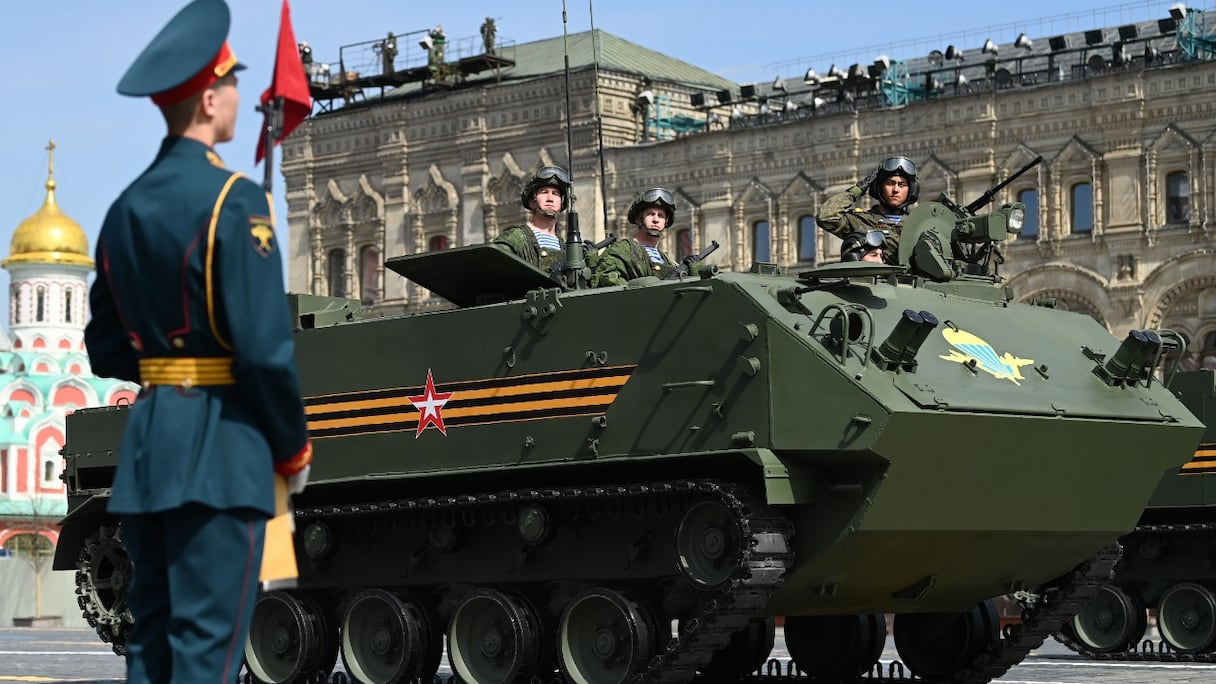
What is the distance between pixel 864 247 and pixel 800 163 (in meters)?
39.8

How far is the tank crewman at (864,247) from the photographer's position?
13461 millimetres

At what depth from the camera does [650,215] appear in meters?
14.5

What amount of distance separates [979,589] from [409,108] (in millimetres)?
48469

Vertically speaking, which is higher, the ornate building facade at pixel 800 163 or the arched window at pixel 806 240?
the ornate building facade at pixel 800 163

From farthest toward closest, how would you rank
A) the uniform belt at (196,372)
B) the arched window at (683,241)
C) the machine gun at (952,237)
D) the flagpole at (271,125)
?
the arched window at (683,241)
the machine gun at (952,237)
the flagpole at (271,125)
the uniform belt at (196,372)

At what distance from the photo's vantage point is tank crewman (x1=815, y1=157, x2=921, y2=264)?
1466 centimetres

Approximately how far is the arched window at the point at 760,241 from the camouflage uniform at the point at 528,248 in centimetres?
4039

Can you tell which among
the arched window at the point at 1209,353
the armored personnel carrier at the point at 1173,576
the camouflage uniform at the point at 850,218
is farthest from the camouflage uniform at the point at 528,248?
the arched window at the point at 1209,353

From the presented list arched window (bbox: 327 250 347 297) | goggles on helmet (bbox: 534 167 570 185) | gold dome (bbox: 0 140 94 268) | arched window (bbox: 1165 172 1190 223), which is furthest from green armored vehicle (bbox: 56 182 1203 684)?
gold dome (bbox: 0 140 94 268)

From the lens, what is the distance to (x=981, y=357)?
1268cm

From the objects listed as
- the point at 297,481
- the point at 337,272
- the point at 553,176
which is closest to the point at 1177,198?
the point at 337,272

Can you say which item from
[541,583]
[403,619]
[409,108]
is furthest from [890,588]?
[409,108]

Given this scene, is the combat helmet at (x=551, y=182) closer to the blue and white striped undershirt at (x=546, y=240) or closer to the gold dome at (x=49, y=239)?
the blue and white striped undershirt at (x=546, y=240)

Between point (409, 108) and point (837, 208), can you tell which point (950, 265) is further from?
point (409, 108)
